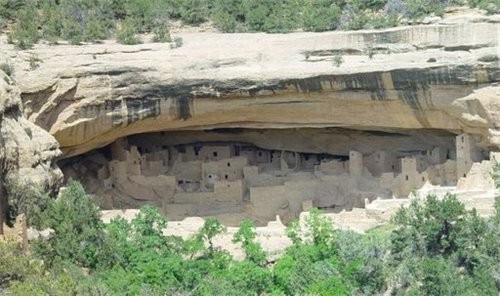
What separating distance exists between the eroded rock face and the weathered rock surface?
98 cm

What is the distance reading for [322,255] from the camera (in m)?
14.7

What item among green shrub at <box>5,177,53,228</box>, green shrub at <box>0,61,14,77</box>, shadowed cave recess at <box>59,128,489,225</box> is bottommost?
shadowed cave recess at <box>59,128,489,225</box>

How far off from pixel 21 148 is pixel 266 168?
574 centimetres

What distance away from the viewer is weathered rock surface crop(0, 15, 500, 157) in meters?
15.8

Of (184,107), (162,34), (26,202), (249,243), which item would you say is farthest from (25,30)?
(249,243)

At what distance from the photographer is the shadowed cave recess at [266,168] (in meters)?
17.6

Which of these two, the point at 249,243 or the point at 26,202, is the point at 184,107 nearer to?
the point at 249,243

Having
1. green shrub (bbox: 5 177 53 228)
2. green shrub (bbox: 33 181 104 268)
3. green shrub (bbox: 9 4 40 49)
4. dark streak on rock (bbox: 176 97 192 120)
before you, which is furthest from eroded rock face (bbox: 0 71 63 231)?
dark streak on rock (bbox: 176 97 192 120)

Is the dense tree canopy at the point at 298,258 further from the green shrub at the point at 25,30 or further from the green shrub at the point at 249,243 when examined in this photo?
the green shrub at the point at 25,30

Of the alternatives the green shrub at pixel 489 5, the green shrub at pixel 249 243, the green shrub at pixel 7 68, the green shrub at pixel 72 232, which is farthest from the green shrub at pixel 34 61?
the green shrub at pixel 489 5

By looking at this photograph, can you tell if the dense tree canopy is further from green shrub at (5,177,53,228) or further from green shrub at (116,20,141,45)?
green shrub at (116,20,141,45)

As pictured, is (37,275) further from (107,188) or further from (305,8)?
(305,8)

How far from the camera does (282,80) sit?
16312mm

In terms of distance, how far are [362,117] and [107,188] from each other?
14.9ft
